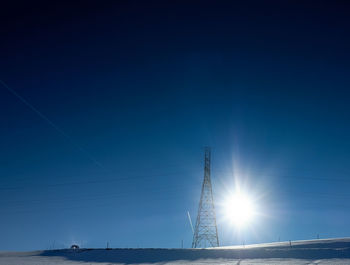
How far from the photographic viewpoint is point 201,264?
29.3 meters

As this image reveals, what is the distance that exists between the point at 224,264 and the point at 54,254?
24.4 meters

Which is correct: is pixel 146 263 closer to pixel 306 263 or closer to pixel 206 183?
pixel 306 263

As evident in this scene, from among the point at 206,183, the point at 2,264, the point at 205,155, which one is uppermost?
the point at 205,155

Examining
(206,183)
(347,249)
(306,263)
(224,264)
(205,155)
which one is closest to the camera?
(306,263)

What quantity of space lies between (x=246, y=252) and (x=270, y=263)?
615cm

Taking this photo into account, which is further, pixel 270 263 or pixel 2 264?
pixel 2 264

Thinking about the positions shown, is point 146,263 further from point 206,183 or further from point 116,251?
point 206,183

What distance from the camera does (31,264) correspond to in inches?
1300

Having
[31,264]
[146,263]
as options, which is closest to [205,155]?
[146,263]

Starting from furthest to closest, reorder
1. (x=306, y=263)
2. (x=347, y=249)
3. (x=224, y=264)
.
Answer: (x=347, y=249), (x=224, y=264), (x=306, y=263)

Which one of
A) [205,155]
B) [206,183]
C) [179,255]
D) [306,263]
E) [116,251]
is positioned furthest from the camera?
[205,155]

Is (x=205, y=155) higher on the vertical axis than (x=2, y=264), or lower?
higher

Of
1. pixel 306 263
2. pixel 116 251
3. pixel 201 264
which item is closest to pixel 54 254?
pixel 116 251

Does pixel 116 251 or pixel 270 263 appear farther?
pixel 116 251
